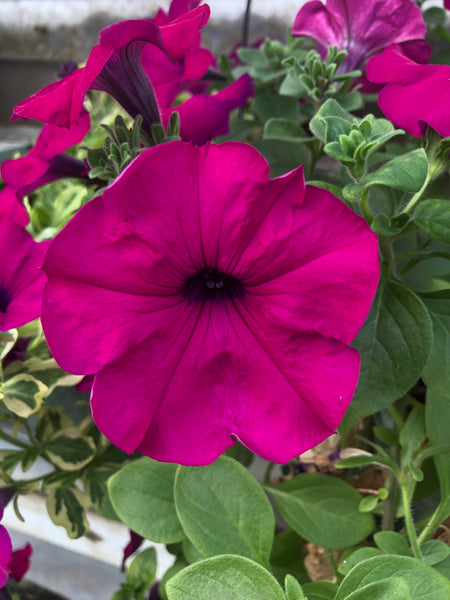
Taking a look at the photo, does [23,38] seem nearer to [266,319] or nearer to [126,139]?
[126,139]

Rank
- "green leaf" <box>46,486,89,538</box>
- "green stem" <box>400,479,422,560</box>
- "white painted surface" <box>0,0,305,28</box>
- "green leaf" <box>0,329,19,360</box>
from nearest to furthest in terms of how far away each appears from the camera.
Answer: "green stem" <box>400,479,422,560</box> → "green leaf" <box>0,329,19,360</box> → "green leaf" <box>46,486,89,538</box> → "white painted surface" <box>0,0,305,28</box>

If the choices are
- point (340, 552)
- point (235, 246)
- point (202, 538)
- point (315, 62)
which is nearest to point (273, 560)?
point (340, 552)

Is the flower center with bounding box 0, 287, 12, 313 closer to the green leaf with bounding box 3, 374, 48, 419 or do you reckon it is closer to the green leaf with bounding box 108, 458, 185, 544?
the green leaf with bounding box 3, 374, 48, 419

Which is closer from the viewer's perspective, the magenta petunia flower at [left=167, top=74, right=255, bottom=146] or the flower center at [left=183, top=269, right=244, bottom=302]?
the flower center at [left=183, top=269, right=244, bottom=302]

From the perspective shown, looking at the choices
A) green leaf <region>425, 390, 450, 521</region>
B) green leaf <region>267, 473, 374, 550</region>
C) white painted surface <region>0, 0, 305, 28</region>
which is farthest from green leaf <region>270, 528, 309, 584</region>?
A: white painted surface <region>0, 0, 305, 28</region>

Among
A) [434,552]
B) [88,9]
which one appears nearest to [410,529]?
[434,552]

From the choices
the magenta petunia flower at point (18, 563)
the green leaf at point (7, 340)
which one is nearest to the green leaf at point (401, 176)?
the green leaf at point (7, 340)

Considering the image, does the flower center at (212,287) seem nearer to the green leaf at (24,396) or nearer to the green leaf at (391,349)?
the green leaf at (391,349)
